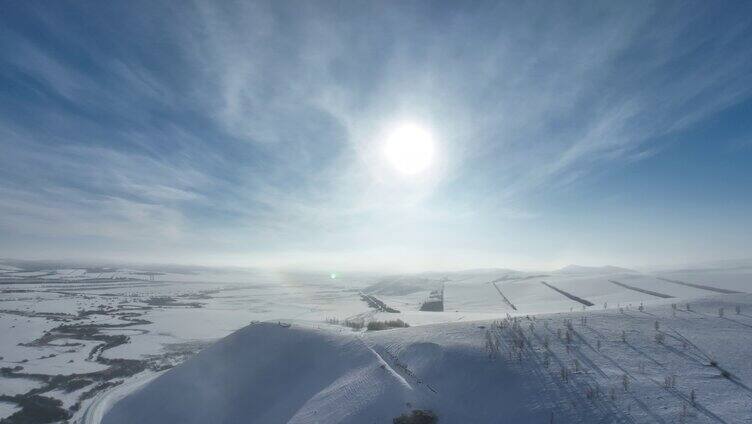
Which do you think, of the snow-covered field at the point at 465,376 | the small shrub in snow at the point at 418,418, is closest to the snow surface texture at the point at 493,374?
the snow-covered field at the point at 465,376

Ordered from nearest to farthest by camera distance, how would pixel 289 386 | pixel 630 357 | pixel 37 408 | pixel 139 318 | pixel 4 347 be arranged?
1. pixel 630 357
2. pixel 289 386
3. pixel 37 408
4. pixel 4 347
5. pixel 139 318

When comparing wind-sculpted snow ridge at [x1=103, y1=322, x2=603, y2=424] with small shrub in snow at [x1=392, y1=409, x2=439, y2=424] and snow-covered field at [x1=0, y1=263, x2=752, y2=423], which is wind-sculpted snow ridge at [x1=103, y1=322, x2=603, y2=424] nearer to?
snow-covered field at [x1=0, y1=263, x2=752, y2=423]

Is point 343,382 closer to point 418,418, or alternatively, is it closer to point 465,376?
point 418,418

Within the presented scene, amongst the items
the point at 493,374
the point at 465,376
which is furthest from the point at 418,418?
the point at 493,374

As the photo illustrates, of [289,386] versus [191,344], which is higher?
[289,386]

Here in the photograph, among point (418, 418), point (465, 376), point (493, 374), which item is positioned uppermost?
point (493, 374)

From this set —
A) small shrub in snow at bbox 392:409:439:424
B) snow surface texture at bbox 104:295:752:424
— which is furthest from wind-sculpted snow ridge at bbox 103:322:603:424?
small shrub in snow at bbox 392:409:439:424

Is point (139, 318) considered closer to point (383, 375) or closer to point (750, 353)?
point (383, 375)

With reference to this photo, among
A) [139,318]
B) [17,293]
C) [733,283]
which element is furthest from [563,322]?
[17,293]

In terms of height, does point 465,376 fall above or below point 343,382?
above
